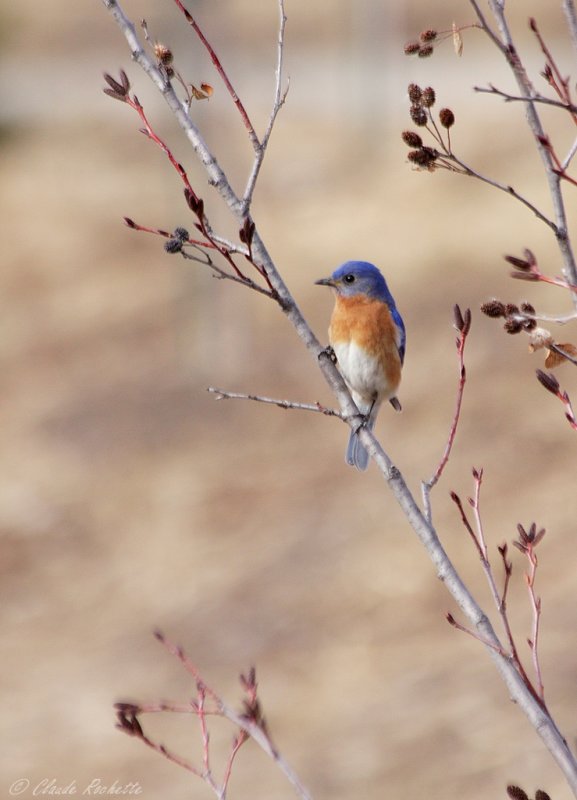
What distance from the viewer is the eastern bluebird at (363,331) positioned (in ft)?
18.2

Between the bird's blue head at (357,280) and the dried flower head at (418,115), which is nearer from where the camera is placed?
the dried flower head at (418,115)

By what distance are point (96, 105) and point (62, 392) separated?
41.1 feet

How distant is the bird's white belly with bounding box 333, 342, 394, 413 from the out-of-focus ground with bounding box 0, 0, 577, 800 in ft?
13.6

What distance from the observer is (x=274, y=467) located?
13.9 m

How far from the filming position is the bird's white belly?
556 centimetres

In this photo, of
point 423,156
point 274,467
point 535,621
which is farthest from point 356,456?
point 274,467

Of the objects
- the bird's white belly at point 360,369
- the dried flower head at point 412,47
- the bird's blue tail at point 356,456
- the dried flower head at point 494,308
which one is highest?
the bird's white belly at point 360,369

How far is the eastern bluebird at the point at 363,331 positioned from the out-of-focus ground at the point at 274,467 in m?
4.18

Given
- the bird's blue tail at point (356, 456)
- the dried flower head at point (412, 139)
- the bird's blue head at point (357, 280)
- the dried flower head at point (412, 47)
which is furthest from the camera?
the bird's blue head at point (357, 280)

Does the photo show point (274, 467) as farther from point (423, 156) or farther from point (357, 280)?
point (423, 156)

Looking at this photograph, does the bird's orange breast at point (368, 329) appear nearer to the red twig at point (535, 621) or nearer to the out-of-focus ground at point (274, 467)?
the red twig at point (535, 621)

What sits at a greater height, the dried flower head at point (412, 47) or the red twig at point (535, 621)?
the dried flower head at point (412, 47)

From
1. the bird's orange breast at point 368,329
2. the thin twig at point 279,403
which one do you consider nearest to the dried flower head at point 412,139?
the thin twig at point 279,403

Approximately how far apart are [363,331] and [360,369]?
0.18 meters
